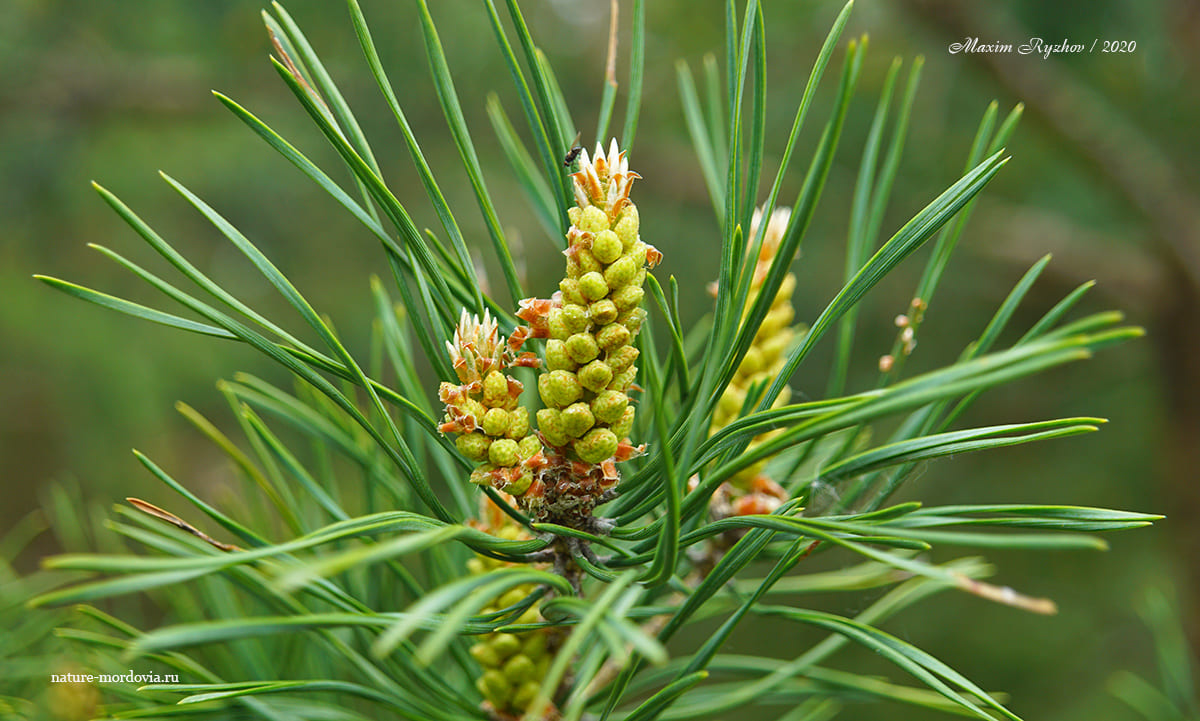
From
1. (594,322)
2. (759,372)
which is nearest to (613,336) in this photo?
(594,322)

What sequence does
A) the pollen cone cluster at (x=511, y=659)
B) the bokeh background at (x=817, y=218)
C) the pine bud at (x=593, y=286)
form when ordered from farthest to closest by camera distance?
the bokeh background at (x=817, y=218) → the pollen cone cluster at (x=511, y=659) → the pine bud at (x=593, y=286)

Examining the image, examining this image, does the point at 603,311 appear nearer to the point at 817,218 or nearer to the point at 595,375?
the point at 595,375

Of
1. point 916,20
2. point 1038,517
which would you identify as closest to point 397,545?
point 1038,517

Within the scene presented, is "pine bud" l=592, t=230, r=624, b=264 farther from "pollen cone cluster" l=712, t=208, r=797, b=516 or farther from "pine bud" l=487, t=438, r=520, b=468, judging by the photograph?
"pollen cone cluster" l=712, t=208, r=797, b=516

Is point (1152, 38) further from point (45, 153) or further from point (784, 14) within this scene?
point (45, 153)

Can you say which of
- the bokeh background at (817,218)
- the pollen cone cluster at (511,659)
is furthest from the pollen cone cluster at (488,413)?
the bokeh background at (817,218)

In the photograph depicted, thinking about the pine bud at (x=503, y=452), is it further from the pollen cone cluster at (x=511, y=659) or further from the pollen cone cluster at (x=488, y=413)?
the pollen cone cluster at (x=511, y=659)
